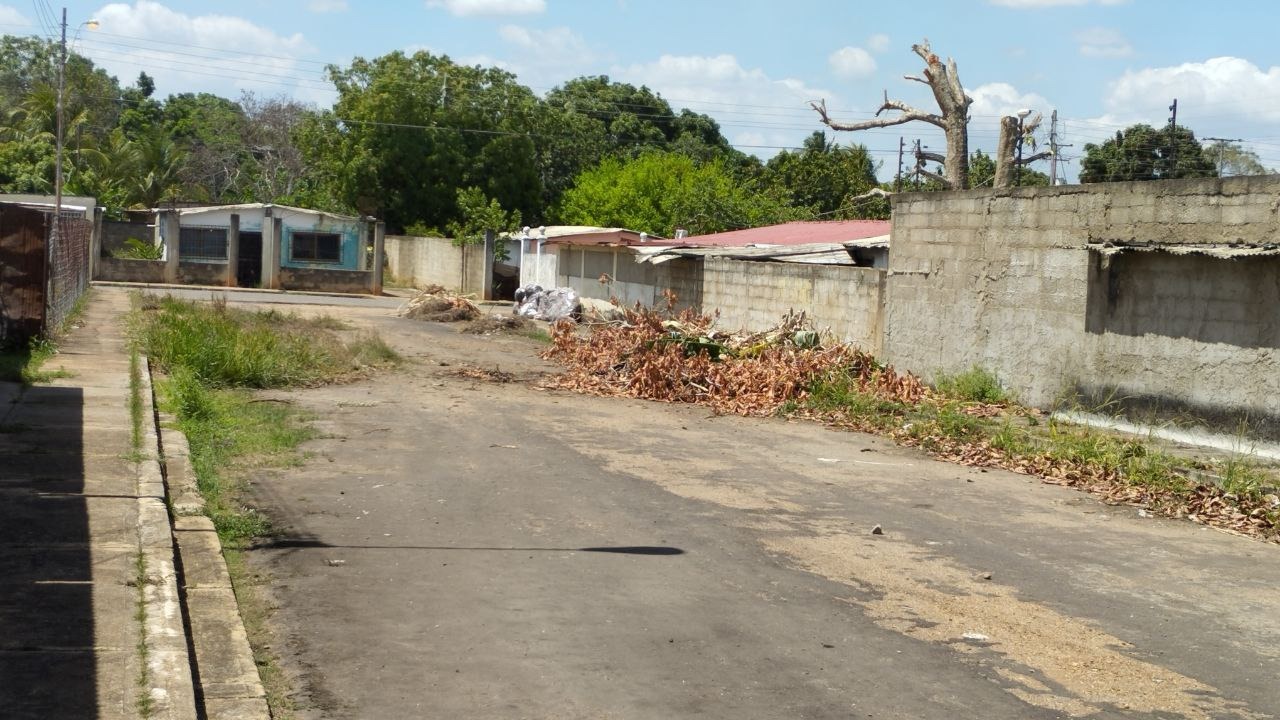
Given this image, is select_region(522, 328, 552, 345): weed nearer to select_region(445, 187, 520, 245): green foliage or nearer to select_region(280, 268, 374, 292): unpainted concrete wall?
select_region(445, 187, 520, 245): green foliage

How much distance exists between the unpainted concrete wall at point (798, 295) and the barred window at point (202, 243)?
2815cm

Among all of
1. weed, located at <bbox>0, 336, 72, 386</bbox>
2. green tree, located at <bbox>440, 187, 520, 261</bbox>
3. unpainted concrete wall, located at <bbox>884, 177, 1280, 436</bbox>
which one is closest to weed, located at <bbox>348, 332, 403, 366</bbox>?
weed, located at <bbox>0, 336, 72, 386</bbox>

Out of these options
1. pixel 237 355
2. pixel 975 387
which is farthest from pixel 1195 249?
pixel 237 355

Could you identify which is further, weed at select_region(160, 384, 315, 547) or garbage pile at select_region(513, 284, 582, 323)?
garbage pile at select_region(513, 284, 582, 323)

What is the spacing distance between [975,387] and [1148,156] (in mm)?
41100

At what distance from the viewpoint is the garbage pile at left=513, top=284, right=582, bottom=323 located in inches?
1398

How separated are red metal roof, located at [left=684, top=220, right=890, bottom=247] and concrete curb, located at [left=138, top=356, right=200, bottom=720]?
1945 cm

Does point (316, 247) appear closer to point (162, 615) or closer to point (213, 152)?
point (213, 152)

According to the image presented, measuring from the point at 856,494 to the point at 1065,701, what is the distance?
17.4ft

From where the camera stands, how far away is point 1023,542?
930 centimetres

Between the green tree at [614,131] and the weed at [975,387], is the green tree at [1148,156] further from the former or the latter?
the weed at [975,387]

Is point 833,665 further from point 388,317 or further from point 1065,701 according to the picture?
point 388,317

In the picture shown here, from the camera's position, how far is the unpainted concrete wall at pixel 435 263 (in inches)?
1855

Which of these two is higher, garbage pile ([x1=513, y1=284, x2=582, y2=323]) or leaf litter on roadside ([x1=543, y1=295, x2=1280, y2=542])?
garbage pile ([x1=513, y1=284, x2=582, y2=323])
